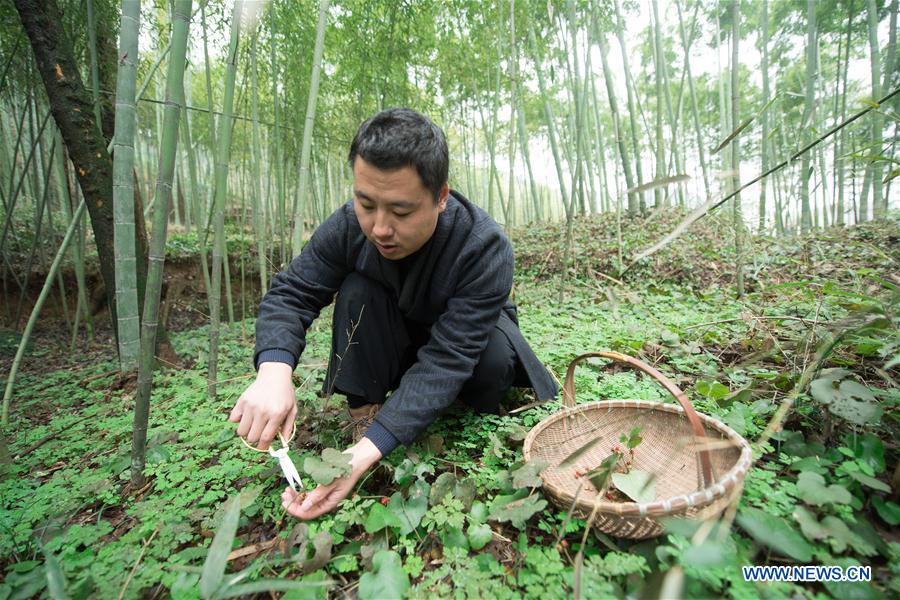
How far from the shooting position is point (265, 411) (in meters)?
1.08

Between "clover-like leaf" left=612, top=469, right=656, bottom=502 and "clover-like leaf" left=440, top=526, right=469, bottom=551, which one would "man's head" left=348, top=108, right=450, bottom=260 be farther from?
"clover-like leaf" left=612, top=469, right=656, bottom=502

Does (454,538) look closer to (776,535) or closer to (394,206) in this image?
(776,535)

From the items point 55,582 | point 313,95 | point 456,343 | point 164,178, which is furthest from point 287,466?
point 313,95

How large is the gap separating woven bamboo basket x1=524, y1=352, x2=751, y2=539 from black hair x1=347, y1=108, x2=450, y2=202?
73 centimetres

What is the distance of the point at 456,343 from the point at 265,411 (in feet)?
1.92

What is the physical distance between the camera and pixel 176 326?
16.4ft

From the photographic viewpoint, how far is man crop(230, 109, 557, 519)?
44.0 inches

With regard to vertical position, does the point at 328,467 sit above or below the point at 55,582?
above

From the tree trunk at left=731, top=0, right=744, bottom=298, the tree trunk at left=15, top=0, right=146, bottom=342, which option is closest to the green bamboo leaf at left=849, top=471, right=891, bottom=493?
the tree trunk at left=731, top=0, right=744, bottom=298

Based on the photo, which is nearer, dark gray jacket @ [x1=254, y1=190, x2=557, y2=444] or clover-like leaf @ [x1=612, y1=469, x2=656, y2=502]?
clover-like leaf @ [x1=612, y1=469, x2=656, y2=502]

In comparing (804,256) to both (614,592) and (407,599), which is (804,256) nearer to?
(614,592)

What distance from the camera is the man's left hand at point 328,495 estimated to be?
1.06 m

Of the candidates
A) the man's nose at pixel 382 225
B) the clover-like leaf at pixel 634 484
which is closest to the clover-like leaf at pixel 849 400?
the clover-like leaf at pixel 634 484

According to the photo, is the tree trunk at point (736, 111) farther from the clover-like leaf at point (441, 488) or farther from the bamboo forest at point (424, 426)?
the clover-like leaf at point (441, 488)
